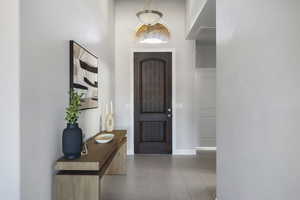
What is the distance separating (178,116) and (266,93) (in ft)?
12.9

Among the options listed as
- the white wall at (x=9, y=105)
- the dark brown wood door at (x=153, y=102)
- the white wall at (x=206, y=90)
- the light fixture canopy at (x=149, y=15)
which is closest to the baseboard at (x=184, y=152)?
the dark brown wood door at (x=153, y=102)

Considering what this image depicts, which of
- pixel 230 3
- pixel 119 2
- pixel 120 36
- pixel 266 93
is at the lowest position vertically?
pixel 266 93

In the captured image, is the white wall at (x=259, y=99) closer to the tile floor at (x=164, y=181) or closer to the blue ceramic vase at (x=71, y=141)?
the tile floor at (x=164, y=181)

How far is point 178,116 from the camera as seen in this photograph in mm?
5492

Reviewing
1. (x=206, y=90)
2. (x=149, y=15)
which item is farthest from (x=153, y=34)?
(x=206, y=90)

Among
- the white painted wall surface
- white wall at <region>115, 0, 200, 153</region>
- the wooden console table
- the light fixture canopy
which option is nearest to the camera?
the wooden console table

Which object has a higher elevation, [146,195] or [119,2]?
[119,2]

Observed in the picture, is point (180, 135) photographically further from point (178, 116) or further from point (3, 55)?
point (3, 55)

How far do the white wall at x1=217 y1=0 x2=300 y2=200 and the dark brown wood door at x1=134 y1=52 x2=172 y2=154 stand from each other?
115 inches

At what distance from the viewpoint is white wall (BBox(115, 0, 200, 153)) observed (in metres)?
5.46

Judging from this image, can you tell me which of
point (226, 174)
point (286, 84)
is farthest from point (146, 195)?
point (286, 84)

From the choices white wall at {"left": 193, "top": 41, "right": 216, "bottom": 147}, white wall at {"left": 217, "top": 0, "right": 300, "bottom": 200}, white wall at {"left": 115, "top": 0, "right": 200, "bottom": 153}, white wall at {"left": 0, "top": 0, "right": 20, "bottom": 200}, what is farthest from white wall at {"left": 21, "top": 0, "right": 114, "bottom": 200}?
white wall at {"left": 193, "top": 41, "right": 216, "bottom": 147}

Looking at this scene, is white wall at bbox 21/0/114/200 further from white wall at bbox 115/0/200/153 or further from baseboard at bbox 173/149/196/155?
baseboard at bbox 173/149/196/155

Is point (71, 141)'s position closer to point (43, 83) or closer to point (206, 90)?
point (43, 83)
